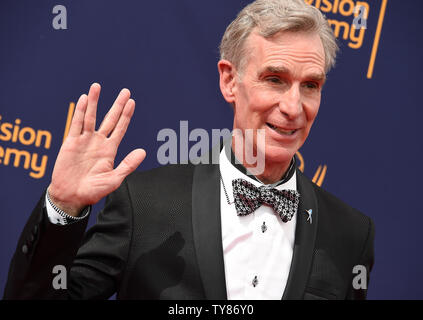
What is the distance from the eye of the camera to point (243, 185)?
2180 mm

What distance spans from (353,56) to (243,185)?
1473mm

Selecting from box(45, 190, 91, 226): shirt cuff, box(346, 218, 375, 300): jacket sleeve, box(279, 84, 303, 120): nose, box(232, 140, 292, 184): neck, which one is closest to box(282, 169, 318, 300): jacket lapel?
box(232, 140, 292, 184): neck

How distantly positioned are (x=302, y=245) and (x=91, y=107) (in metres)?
0.89

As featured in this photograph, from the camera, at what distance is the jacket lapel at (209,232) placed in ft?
6.56

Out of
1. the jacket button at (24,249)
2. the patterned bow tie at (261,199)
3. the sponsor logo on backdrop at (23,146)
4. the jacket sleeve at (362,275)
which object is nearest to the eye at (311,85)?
the patterned bow tie at (261,199)

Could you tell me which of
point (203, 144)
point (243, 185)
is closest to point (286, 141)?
point (243, 185)

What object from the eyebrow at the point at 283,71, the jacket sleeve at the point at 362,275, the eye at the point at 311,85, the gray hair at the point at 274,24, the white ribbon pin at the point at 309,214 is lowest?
the jacket sleeve at the point at 362,275

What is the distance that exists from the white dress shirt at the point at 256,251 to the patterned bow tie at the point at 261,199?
37 millimetres

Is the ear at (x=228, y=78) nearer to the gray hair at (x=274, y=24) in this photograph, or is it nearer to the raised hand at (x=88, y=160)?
the gray hair at (x=274, y=24)

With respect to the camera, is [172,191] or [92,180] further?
[172,191]

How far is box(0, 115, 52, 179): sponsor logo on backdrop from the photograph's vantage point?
2.98 meters

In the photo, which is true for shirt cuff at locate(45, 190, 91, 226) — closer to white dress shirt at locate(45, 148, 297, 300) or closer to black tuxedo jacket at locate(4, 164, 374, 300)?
black tuxedo jacket at locate(4, 164, 374, 300)

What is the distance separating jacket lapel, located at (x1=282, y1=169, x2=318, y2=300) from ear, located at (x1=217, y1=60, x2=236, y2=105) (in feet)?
1.45
